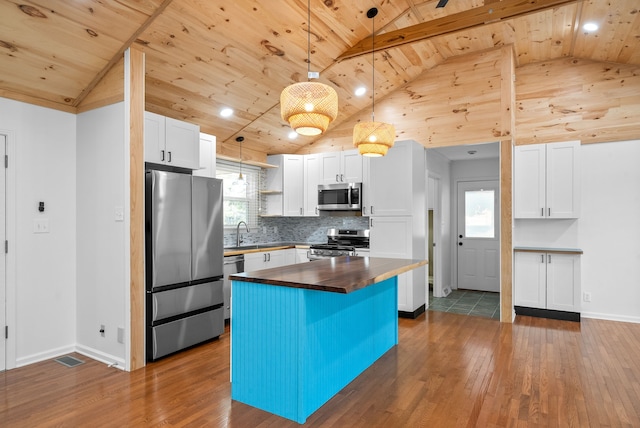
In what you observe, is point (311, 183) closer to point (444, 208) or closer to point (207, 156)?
point (207, 156)

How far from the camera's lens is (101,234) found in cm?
358

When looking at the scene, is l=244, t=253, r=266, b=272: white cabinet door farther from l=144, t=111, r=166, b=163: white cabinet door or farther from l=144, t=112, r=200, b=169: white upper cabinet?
l=144, t=111, r=166, b=163: white cabinet door

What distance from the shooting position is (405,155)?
514cm

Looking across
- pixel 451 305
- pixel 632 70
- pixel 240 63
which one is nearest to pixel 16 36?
pixel 240 63

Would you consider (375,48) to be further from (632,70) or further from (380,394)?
(380,394)

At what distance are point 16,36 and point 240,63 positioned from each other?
1.89 metres

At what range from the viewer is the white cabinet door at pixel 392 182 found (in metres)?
5.12

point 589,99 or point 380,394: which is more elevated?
point 589,99

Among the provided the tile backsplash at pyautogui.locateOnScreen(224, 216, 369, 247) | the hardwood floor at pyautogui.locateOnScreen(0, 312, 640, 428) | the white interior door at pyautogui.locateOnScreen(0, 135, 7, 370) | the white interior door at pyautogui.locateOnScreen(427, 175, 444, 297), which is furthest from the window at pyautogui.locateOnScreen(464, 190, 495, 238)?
the white interior door at pyautogui.locateOnScreen(0, 135, 7, 370)

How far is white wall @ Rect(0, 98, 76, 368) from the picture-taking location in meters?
3.40

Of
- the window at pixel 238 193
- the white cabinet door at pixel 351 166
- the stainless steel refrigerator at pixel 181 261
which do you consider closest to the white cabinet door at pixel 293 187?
the window at pixel 238 193

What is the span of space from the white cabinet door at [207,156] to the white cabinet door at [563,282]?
14.6ft

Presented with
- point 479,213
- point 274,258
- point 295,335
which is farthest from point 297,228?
point 295,335

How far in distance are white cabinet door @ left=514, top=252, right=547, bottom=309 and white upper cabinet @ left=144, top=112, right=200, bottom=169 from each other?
4.32 meters
